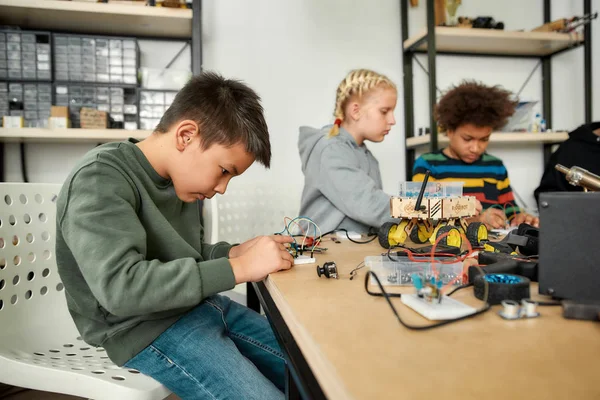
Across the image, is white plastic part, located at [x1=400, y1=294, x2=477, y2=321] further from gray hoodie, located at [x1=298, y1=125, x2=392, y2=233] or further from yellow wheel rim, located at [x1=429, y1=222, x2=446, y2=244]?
gray hoodie, located at [x1=298, y1=125, x2=392, y2=233]

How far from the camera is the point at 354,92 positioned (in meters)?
1.65

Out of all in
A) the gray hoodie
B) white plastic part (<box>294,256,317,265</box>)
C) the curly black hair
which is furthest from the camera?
the curly black hair

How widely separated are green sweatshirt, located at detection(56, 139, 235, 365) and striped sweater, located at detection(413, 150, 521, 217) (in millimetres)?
1368

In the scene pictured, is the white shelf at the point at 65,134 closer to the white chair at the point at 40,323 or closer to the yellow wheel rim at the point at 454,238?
the white chair at the point at 40,323

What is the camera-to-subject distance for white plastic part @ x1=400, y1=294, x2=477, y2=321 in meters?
0.45

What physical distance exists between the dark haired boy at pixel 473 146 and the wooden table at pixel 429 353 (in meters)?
1.45

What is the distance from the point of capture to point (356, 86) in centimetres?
164

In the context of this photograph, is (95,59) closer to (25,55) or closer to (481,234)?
(25,55)

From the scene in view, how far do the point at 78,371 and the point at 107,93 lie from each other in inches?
50.9

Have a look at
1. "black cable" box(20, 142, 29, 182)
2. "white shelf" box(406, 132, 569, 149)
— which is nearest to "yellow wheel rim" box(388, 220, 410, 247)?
"white shelf" box(406, 132, 569, 149)

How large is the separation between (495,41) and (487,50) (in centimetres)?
21

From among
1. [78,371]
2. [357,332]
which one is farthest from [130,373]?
[357,332]

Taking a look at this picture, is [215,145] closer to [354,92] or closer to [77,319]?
[77,319]

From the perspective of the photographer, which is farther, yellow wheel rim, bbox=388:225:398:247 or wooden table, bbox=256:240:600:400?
yellow wheel rim, bbox=388:225:398:247
